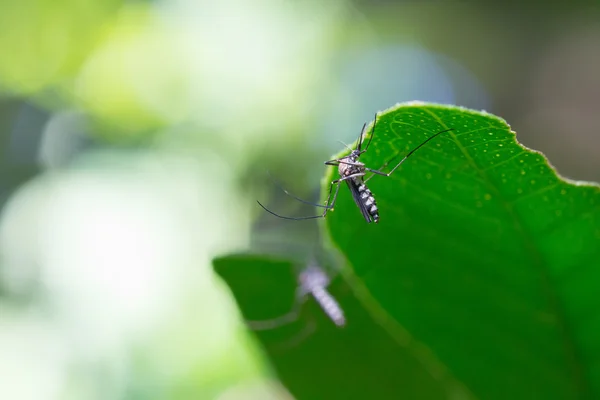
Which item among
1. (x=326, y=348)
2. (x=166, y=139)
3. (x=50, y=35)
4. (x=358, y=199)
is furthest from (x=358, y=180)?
(x=50, y=35)

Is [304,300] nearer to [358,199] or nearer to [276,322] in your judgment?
[276,322]

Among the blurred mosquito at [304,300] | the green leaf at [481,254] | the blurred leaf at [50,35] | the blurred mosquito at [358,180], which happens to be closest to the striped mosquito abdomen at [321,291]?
the blurred mosquito at [304,300]

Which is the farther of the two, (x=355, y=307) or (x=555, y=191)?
(x=355, y=307)

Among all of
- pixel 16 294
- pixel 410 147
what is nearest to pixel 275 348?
pixel 410 147

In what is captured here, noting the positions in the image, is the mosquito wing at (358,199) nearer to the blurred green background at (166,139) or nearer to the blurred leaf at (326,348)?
the blurred leaf at (326,348)

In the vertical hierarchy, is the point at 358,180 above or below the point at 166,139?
above

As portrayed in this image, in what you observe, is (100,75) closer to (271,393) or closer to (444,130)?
(271,393)
